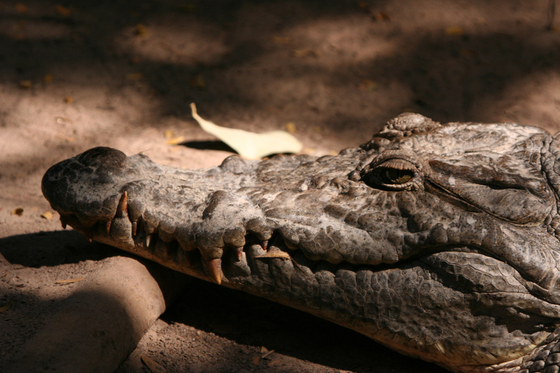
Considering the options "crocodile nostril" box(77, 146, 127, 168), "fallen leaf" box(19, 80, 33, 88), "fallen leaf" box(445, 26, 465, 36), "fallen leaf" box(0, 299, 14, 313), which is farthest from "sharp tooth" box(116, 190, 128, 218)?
"fallen leaf" box(445, 26, 465, 36)

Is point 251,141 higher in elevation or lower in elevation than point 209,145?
higher

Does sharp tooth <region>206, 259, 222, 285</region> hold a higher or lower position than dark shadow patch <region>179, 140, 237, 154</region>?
lower

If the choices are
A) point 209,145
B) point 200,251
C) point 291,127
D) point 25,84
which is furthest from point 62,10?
point 200,251

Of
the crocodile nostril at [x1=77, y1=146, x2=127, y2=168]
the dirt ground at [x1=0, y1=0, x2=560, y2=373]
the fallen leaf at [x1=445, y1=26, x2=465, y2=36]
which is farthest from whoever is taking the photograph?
the fallen leaf at [x1=445, y1=26, x2=465, y2=36]

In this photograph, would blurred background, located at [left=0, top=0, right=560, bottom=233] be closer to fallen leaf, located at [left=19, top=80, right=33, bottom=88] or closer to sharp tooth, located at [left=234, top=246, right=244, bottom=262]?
fallen leaf, located at [left=19, top=80, right=33, bottom=88]

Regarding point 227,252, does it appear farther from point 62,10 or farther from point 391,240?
point 62,10

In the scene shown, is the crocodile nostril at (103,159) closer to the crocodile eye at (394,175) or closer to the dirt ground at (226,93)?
the dirt ground at (226,93)
